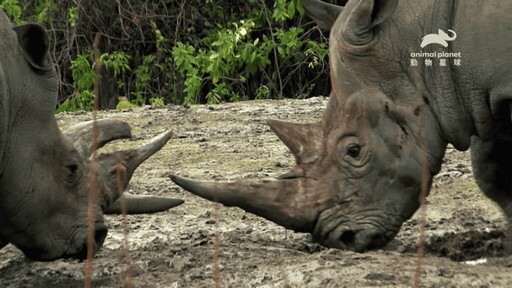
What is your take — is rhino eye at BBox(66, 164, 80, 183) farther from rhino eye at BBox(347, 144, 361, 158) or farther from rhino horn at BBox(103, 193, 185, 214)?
rhino eye at BBox(347, 144, 361, 158)

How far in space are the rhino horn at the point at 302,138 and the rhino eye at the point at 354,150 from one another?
16 centimetres

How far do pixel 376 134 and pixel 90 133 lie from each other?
137cm

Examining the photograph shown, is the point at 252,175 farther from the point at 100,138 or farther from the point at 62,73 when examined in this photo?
the point at 62,73

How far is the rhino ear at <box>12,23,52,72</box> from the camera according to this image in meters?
5.36

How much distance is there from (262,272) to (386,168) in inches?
28.6

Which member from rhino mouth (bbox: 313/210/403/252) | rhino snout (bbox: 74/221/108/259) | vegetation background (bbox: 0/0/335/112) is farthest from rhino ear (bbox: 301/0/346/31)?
vegetation background (bbox: 0/0/335/112)

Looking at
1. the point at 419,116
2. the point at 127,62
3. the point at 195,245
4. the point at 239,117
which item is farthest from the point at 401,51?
the point at 127,62

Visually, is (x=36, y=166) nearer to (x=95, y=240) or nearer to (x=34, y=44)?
(x=95, y=240)

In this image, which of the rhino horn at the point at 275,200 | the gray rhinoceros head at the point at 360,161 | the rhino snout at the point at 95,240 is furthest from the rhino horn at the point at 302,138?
the rhino snout at the point at 95,240

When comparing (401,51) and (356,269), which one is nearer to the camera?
(356,269)

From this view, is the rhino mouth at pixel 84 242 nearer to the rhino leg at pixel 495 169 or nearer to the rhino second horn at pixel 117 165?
the rhino second horn at pixel 117 165

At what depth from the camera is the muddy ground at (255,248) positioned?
5.13 metres

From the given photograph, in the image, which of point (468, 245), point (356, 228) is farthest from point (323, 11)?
point (468, 245)

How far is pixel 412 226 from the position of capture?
21.5 ft
